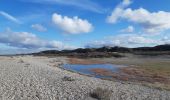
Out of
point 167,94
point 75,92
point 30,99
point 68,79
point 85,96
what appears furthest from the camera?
point 68,79

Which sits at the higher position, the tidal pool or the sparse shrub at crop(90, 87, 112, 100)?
the sparse shrub at crop(90, 87, 112, 100)

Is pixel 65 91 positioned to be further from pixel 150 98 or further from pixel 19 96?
pixel 150 98

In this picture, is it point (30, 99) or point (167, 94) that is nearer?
point (30, 99)

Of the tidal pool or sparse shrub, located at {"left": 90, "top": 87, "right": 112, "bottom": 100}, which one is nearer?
sparse shrub, located at {"left": 90, "top": 87, "right": 112, "bottom": 100}

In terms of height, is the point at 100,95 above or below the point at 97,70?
above

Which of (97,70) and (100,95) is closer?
(100,95)

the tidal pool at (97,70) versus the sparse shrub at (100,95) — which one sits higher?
the sparse shrub at (100,95)

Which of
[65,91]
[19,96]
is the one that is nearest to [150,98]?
[65,91]

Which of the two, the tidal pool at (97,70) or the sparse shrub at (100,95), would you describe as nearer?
the sparse shrub at (100,95)

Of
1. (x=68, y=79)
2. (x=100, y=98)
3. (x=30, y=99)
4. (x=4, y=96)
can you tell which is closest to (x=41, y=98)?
(x=30, y=99)

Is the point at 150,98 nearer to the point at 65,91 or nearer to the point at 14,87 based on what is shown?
the point at 65,91

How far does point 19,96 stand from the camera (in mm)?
22422

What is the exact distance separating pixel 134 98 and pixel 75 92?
16.6ft

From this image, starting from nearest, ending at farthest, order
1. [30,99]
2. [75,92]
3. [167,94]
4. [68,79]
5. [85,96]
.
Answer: [30,99]
[85,96]
[75,92]
[167,94]
[68,79]
